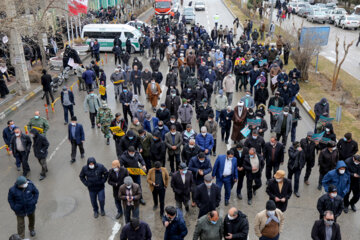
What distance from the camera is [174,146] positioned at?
33.6 ft

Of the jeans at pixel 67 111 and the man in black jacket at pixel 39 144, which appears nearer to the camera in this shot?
the man in black jacket at pixel 39 144

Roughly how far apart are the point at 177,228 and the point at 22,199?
11.2 feet

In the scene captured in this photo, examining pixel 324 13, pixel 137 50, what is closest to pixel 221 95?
pixel 137 50

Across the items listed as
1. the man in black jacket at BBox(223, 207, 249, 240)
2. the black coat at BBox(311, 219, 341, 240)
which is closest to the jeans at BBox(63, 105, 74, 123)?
the man in black jacket at BBox(223, 207, 249, 240)

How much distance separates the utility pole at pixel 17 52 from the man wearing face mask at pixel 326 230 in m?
14.9

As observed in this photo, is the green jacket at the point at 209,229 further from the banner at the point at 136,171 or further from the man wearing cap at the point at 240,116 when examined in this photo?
the man wearing cap at the point at 240,116

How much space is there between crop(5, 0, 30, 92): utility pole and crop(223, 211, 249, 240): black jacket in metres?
13.9

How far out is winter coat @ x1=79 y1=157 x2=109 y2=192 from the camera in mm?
8352

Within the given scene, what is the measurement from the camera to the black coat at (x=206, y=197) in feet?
25.6

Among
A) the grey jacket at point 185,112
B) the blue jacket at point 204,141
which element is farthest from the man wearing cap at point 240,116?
the blue jacket at point 204,141

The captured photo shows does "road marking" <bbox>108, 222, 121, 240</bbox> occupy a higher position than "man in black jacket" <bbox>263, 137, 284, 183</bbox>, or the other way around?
"man in black jacket" <bbox>263, 137, 284, 183</bbox>

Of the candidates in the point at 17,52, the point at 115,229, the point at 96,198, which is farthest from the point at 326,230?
the point at 17,52

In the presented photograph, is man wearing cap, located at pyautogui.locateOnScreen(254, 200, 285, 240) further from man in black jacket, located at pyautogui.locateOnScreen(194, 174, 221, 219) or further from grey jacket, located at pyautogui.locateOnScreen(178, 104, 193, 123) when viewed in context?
grey jacket, located at pyautogui.locateOnScreen(178, 104, 193, 123)

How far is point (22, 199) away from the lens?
306 inches
